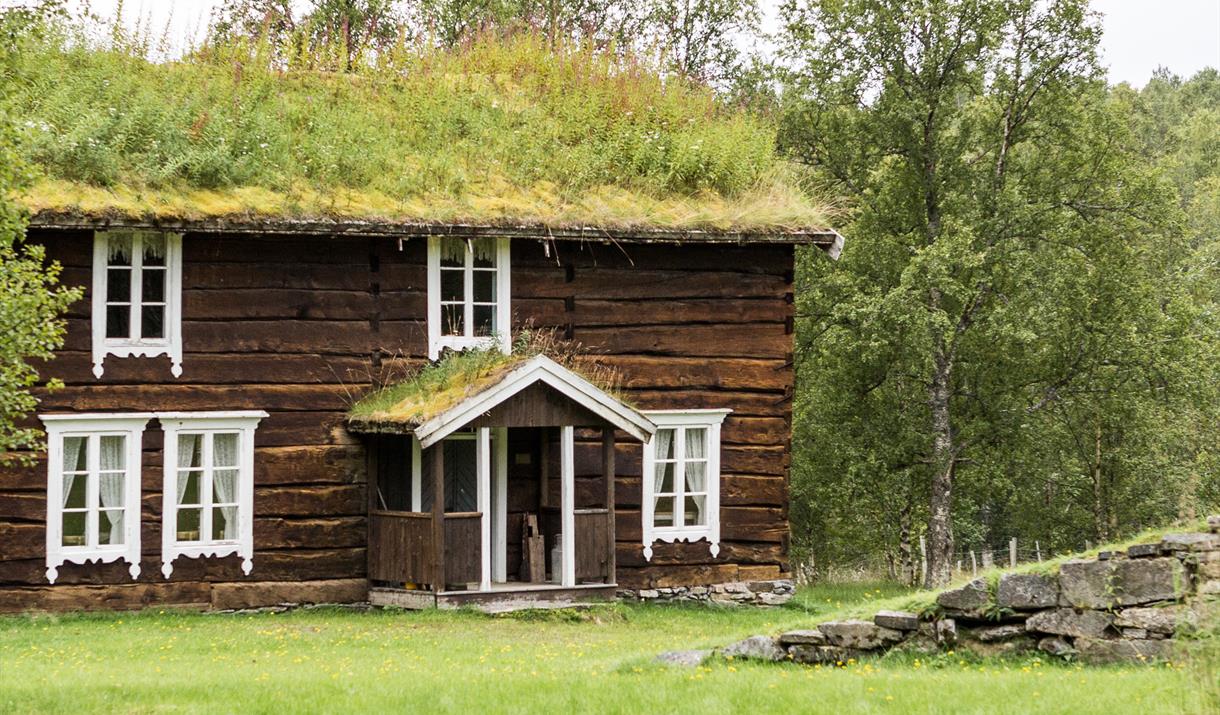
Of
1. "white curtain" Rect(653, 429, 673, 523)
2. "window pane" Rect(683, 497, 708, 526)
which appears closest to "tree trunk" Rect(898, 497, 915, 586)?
"window pane" Rect(683, 497, 708, 526)

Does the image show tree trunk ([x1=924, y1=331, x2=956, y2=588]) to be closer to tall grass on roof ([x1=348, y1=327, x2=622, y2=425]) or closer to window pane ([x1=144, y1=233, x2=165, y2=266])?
tall grass on roof ([x1=348, y1=327, x2=622, y2=425])

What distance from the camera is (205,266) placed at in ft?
69.9

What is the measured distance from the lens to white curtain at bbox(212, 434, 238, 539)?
21391 millimetres

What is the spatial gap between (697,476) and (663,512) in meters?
0.78

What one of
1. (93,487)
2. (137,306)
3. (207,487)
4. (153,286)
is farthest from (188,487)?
(153,286)

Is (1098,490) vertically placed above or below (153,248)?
below

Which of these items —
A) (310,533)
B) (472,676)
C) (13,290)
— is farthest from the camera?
(310,533)

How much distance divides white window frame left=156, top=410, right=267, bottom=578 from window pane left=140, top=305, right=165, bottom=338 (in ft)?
3.82

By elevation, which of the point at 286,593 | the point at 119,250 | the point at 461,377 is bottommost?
the point at 286,593

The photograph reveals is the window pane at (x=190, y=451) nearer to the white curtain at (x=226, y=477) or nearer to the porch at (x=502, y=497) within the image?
the white curtain at (x=226, y=477)

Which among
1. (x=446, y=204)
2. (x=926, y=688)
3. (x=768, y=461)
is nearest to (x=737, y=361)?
(x=768, y=461)

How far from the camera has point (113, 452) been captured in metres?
20.9

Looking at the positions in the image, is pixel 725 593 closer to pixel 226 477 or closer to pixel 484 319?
pixel 484 319

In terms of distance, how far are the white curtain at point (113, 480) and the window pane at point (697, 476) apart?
8436mm
